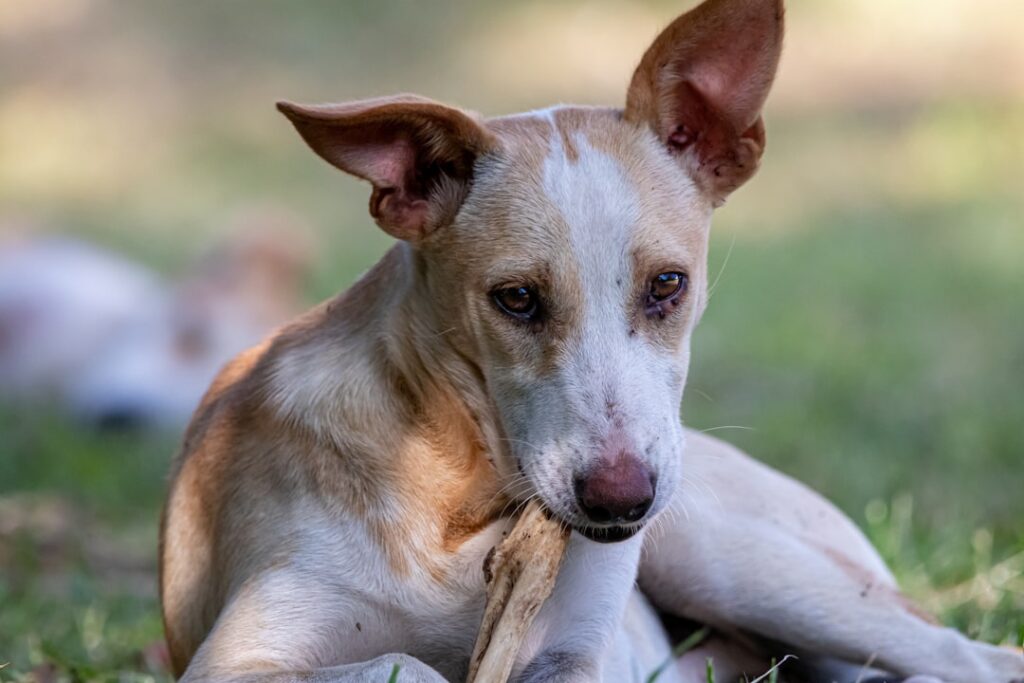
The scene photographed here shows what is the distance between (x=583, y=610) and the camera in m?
3.57

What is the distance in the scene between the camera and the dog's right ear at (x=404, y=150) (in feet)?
10.8

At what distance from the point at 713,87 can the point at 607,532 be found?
1.14 m

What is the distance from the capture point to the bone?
324 centimetres

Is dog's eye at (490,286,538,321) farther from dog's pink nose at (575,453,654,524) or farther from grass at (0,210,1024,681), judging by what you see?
grass at (0,210,1024,681)

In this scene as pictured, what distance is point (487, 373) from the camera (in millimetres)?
3438

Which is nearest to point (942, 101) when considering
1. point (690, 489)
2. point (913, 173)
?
point (913, 173)

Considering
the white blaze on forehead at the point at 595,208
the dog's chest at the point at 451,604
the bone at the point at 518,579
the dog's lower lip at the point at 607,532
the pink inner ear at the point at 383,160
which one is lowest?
the dog's chest at the point at 451,604

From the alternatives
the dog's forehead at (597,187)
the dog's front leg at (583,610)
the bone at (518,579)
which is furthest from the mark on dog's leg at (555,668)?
the dog's forehead at (597,187)

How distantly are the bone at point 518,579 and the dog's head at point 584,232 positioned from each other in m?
0.09

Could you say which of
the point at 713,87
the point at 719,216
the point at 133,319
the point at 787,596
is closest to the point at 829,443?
the point at 787,596

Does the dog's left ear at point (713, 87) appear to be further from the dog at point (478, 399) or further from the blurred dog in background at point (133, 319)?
the blurred dog in background at point (133, 319)

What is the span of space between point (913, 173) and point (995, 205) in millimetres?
1308

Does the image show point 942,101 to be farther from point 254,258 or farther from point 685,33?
point 685,33

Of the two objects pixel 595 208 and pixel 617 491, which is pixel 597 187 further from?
pixel 617 491
